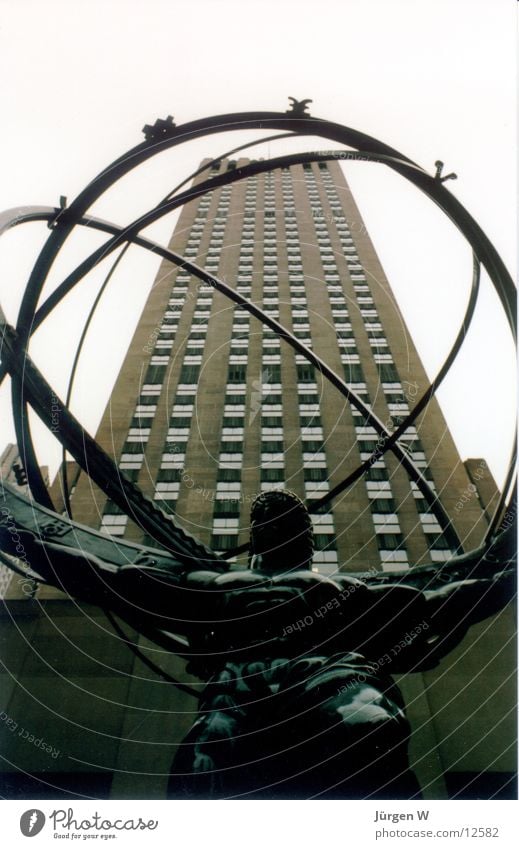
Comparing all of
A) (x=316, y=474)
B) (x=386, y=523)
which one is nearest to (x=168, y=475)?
(x=316, y=474)

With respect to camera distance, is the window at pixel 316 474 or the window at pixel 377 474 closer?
the window at pixel 316 474

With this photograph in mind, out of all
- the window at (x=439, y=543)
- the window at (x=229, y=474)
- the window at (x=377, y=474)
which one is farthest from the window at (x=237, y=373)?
the window at (x=439, y=543)

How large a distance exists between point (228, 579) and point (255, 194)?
113ft

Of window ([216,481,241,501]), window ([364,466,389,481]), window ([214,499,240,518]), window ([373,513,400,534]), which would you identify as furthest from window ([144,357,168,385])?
window ([373,513,400,534])

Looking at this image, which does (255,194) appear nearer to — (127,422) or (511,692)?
(127,422)

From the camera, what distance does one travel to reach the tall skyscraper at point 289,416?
59.4 ft

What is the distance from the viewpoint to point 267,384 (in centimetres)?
2439

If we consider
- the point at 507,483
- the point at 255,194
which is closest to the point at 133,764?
the point at 507,483

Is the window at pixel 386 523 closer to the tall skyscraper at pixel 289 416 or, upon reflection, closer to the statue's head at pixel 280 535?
the tall skyscraper at pixel 289 416

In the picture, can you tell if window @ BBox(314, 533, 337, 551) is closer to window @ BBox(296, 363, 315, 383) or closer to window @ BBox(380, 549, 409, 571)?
window @ BBox(380, 549, 409, 571)

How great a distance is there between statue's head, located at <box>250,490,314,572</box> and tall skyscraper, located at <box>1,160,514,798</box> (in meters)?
6.41

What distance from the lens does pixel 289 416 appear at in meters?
22.6
